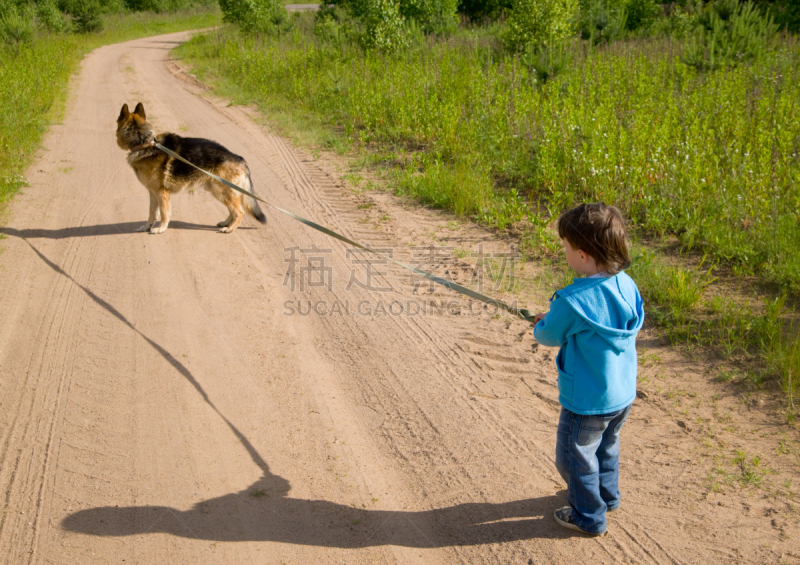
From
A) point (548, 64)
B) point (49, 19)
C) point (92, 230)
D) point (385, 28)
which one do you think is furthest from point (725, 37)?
point (49, 19)

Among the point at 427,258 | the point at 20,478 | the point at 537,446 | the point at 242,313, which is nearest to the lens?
the point at 20,478

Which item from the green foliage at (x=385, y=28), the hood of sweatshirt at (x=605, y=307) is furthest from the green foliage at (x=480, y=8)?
the hood of sweatshirt at (x=605, y=307)

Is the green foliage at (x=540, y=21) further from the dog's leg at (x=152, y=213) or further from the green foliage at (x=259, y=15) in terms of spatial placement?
the green foliage at (x=259, y=15)

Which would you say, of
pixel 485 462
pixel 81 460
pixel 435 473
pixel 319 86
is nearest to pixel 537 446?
pixel 485 462

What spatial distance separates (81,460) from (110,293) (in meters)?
2.35

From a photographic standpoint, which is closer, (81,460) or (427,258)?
(81,460)

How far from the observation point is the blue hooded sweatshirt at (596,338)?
233cm

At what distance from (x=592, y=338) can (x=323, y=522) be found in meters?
1.68

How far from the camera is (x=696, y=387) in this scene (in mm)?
3877

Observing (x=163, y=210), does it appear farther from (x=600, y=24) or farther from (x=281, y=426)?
(x=600, y=24)

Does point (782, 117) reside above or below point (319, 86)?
below

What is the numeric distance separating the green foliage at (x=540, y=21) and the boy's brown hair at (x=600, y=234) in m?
10.7

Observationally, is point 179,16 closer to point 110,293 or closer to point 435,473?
point 110,293

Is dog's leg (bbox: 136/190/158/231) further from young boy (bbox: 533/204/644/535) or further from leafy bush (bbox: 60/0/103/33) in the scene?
leafy bush (bbox: 60/0/103/33)
